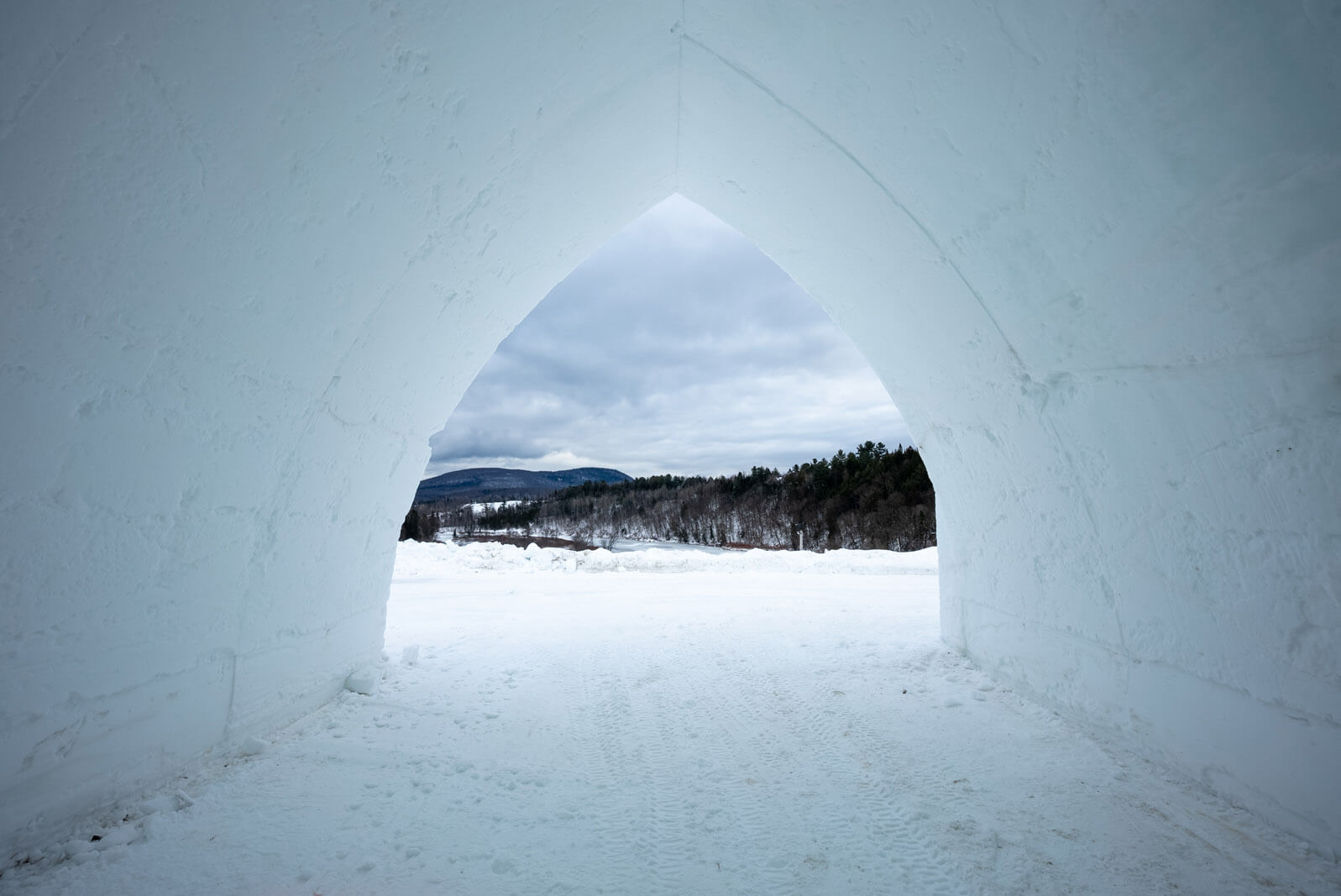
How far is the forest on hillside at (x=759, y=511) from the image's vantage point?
3234cm

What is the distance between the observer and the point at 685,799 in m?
2.87

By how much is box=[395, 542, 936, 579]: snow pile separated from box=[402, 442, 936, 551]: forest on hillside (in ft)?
21.0

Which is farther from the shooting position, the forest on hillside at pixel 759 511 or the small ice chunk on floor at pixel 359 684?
the forest on hillside at pixel 759 511

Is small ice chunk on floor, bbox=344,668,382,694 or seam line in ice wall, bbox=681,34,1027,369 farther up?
seam line in ice wall, bbox=681,34,1027,369

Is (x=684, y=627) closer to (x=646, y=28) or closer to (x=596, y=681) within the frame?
(x=596, y=681)

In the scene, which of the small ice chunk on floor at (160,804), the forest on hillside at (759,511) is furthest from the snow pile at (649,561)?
the small ice chunk on floor at (160,804)

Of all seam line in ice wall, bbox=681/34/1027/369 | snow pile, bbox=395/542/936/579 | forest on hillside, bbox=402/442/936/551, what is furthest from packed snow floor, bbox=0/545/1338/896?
forest on hillside, bbox=402/442/936/551

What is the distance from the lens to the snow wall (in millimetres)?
1940

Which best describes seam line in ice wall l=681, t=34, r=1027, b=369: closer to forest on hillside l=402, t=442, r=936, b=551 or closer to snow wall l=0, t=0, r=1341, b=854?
snow wall l=0, t=0, r=1341, b=854

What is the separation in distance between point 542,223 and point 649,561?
10.3 meters

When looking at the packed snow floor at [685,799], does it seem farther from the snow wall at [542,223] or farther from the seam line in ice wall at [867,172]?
the seam line in ice wall at [867,172]

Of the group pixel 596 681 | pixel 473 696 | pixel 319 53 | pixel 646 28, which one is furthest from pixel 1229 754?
pixel 319 53

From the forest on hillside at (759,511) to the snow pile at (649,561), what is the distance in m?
6.41

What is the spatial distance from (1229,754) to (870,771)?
160cm
